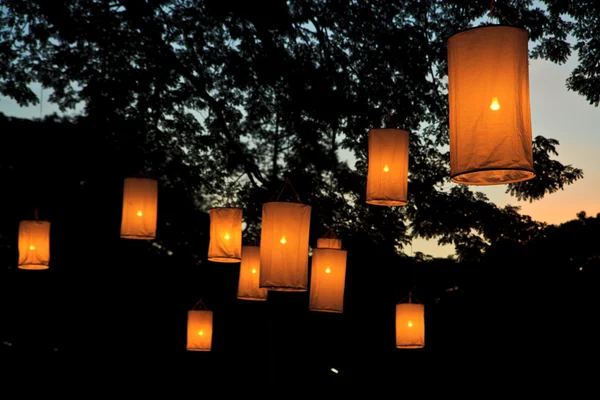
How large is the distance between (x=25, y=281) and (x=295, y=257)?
6.97m

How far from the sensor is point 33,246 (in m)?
8.29

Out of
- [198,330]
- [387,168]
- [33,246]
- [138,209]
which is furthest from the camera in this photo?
[198,330]


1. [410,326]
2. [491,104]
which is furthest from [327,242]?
[491,104]

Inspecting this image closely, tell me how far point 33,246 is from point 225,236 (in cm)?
248

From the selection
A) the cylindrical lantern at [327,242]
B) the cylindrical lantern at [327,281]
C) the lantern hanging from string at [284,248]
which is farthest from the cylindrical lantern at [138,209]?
the lantern hanging from string at [284,248]

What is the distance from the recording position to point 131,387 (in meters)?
11.7

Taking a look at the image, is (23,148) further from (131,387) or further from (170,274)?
(131,387)

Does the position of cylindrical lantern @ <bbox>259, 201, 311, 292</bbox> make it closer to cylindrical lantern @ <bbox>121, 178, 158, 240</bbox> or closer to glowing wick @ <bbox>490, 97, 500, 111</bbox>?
cylindrical lantern @ <bbox>121, 178, 158, 240</bbox>

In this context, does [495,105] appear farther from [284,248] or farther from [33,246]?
[33,246]

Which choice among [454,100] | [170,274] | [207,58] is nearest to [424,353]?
[170,274]

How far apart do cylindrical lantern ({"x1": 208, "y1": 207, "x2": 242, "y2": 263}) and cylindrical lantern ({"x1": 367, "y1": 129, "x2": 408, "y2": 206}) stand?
2.11 m

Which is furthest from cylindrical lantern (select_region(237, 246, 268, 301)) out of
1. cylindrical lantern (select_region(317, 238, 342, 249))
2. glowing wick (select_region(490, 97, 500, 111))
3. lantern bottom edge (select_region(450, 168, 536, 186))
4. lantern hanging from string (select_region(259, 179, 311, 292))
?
glowing wick (select_region(490, 97, 500, 111))

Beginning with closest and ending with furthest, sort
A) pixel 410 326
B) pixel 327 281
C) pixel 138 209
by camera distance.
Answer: pixel 327 281, pixel 138 209, pixel 410 326

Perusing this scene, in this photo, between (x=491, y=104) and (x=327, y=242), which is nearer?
(x=491, y=104)
